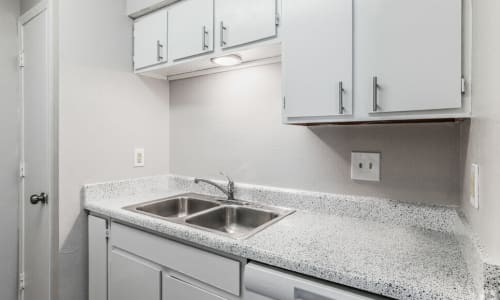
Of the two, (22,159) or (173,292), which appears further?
(22,159)

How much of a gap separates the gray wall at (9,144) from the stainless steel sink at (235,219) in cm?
155

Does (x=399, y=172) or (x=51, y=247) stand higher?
(x=399, y=172)

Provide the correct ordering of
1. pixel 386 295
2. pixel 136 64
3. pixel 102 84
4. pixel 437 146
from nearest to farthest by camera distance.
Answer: pixel 386 295
pixel 437 146
pixel 102 84
pixel 136 64

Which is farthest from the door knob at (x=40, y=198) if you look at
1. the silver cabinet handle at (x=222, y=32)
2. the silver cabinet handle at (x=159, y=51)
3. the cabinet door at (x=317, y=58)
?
the cabinet door at (x=317, y=58)

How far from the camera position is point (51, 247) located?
5.22 feet

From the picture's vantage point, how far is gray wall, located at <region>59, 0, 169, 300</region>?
→ 1533mm

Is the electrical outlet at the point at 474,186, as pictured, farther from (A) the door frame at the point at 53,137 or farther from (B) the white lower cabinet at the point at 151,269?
(A) the door frame at the point at 53,137

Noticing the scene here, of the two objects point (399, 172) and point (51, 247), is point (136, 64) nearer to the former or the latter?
point (51, 247)

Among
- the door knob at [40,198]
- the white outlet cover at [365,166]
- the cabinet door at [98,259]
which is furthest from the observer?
the door knob at [40,198]

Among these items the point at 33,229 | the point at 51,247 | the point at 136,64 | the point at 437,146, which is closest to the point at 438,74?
the point at 437,146

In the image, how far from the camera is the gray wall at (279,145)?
118cm

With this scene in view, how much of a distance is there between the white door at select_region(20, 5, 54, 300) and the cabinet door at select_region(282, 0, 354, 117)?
1.40 meters

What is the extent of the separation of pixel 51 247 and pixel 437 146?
2.13 m

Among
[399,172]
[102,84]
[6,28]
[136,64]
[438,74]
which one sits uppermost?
[6,28]
